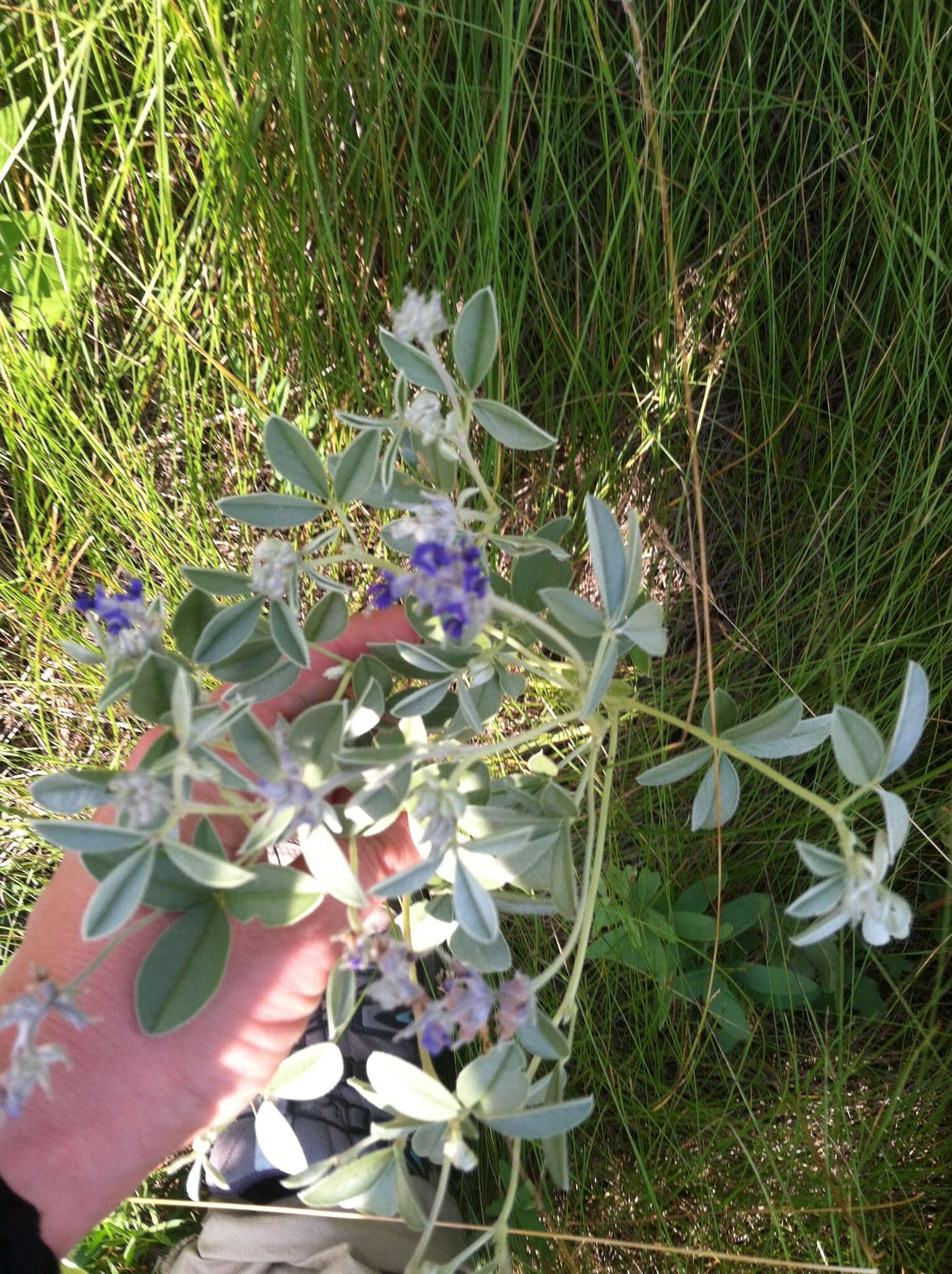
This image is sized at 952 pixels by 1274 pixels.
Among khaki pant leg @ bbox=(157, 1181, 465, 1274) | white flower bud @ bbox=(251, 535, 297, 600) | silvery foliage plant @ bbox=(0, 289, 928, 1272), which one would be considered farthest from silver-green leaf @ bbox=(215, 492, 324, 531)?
khaki pant leg @ bbox=(157, 1181, 465, 1274)

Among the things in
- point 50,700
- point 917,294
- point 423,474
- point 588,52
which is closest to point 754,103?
point 588,52

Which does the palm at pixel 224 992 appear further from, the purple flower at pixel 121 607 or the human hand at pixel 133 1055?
the purple flower at pixel 121 607

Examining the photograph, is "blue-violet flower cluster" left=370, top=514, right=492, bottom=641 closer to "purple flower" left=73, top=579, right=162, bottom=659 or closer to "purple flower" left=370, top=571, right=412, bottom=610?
"purple flower" left=370, top=571, right=412, bottom=610

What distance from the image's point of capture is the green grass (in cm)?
117

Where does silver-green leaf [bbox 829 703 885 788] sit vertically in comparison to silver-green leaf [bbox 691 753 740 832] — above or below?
above

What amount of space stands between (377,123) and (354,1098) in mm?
1349

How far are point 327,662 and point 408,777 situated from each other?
30 cm

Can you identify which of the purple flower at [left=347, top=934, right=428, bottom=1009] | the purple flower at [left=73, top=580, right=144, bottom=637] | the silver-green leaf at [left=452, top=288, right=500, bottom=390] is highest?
the silver-green leaf at [left=452, top=288, right=500, bottom=390]

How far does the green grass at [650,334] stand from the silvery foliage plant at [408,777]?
1.39 ft

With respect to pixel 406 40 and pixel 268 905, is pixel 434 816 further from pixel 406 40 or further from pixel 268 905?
pixel 406 40

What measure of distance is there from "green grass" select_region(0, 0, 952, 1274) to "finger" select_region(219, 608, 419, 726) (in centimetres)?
35

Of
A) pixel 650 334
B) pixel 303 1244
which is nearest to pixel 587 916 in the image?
pixel 650 334

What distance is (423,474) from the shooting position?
3.15 feet

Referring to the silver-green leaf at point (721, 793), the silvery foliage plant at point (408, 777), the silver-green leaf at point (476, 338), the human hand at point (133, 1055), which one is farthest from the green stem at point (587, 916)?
the silver-green leaf at point (476, 338)
